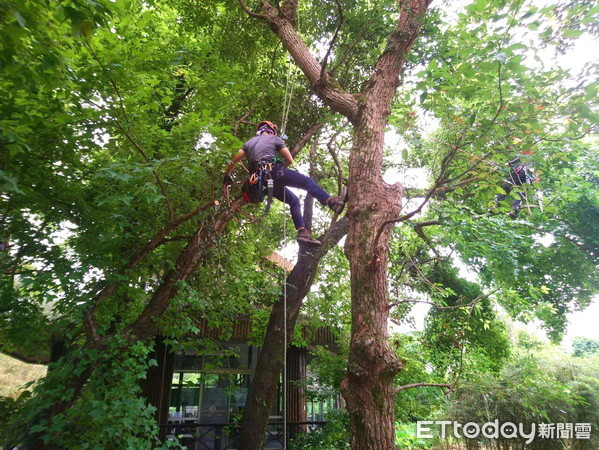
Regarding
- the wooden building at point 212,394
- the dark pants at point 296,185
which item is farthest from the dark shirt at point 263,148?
the wooden building at point 212,394

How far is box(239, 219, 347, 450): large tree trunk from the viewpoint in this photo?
5.37 meters

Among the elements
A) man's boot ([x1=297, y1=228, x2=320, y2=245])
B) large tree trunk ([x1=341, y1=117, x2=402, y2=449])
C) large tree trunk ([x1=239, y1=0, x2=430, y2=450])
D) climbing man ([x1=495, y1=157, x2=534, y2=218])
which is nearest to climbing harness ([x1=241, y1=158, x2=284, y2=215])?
man's boot ([x1=297, y1=228, x2=320, y2=245])

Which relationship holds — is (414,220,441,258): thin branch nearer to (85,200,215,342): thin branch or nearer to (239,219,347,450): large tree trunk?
(239,219,347,450): large tree trunk

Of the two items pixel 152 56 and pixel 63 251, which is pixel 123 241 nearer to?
pixel 63 251

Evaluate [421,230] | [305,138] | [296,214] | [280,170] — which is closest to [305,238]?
[296,214]

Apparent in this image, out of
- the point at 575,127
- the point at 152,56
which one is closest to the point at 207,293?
the point at 152,56

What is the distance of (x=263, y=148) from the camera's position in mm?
3852

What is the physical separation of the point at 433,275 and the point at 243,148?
8024 millimetres

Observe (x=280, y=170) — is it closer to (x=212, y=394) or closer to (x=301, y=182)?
(x=301, y=182)

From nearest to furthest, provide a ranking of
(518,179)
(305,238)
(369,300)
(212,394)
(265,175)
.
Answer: (369,300) → (265,175) → (305,238) → (518,179) → (212,394)

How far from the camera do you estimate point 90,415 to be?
3221 mm

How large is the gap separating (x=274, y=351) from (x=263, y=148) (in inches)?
139

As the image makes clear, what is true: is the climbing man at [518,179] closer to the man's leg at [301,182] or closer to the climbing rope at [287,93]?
the man's leg at [301,182]

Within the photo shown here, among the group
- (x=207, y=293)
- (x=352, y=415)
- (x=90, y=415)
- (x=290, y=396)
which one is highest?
(x=207, y=293)
